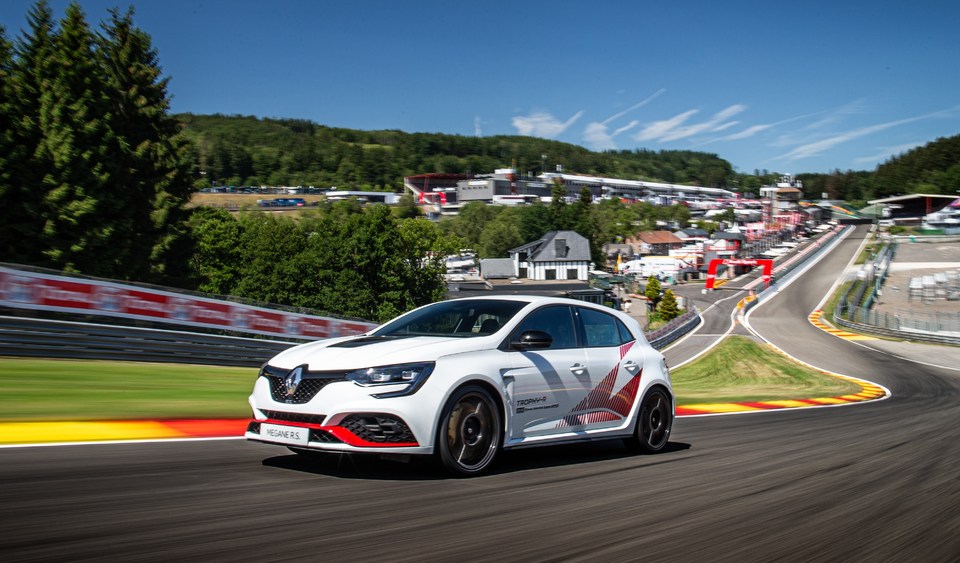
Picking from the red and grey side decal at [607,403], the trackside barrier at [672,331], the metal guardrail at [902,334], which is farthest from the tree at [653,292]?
the red and grey side decal at [607,403]

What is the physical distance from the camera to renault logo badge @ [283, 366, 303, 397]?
5.99 meters

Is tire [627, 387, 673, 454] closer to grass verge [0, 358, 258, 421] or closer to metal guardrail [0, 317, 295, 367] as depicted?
grass verge [0, 358, 258, 421]

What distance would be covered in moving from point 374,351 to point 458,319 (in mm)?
1305

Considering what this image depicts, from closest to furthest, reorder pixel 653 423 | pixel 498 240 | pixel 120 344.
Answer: pixel 653 423
pixel 120 344
pixel 498 240

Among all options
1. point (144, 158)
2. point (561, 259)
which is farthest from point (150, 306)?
point (561, 259)

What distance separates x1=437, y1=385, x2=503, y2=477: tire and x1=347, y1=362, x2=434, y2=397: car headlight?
0.30 m

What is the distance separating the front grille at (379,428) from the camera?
571cm

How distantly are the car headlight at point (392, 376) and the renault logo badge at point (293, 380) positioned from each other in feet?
1.46

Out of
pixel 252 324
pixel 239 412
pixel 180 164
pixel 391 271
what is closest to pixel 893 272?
pixel 391 271

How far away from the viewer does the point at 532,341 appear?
672cm

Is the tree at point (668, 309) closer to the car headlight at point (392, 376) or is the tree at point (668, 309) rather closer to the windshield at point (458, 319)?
the windshield at point (458, 319)

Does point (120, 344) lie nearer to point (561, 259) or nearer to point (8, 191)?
point (8, 191)

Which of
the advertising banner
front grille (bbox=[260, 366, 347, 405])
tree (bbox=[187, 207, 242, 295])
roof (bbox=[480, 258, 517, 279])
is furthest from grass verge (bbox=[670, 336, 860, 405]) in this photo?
roof (bbox=[480, 258, 517, 279])

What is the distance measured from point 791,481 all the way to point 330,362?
4.18 m
